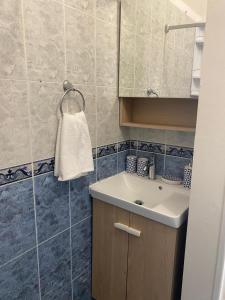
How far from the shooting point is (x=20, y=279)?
1.13 metres

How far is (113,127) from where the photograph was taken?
156 cm

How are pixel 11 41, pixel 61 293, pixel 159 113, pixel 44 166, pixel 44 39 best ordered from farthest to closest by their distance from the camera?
pixel 159 113, pixel 61 293, pixel 44 166, pixel 44 39, pixel 11 41

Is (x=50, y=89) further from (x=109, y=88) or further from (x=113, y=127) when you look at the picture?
(x=113, y=127)

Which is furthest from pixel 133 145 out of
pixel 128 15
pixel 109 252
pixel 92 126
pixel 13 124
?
pixel 13 124

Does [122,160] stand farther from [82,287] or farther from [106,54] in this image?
[82,287]

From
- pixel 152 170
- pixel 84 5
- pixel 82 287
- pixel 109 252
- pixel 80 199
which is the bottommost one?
pixel 82 287

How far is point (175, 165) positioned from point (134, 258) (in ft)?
2.07

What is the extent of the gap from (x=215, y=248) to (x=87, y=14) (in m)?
1.25

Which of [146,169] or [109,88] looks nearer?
[109,88]

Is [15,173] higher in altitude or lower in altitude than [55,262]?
higher

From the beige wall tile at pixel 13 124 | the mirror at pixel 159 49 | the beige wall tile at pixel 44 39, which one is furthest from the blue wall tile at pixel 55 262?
the mirror at pixel 159 49

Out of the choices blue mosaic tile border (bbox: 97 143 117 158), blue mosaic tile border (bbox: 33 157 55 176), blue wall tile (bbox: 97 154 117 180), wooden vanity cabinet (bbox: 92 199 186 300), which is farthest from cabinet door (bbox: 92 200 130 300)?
blue mosaic tile border (bbox: 33 157 55 176)

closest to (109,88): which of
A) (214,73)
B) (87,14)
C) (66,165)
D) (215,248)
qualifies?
(87,14)

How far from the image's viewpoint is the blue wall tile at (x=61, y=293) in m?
1.31
